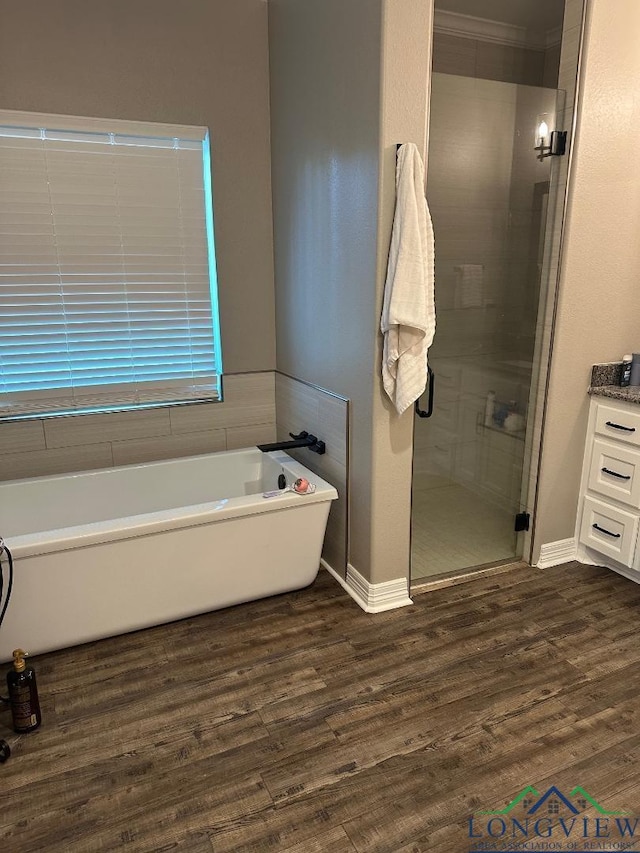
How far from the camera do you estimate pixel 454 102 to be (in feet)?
7.76

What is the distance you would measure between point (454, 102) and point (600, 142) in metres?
0.69

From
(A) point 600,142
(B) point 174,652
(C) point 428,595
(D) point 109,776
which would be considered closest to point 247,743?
(D) point 109,776

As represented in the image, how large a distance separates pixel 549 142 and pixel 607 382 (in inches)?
44.8

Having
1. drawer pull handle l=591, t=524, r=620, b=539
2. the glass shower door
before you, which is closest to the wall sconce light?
the glass shower door

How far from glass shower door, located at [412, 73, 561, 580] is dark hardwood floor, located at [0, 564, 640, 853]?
0.41 metres

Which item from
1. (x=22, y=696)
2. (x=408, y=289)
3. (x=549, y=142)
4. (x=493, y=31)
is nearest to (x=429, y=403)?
(x=408, y=289)

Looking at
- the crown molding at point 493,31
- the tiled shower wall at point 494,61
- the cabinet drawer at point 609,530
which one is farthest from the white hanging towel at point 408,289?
the cabinet drawer at point 609,530

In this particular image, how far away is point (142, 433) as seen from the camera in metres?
3.14

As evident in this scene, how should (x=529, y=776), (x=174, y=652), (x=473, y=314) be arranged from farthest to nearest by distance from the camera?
(x=473, y=314)
(x=174, y=652)
(x=529, y=776)

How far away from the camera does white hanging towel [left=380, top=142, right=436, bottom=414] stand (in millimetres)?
2156

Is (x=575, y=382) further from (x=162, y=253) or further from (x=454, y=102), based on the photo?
(x=162, y=253)

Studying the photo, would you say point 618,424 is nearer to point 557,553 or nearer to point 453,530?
point 557,553

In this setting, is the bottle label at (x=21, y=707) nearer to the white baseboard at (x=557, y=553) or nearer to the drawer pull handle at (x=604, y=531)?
the white baseboard at (x=557, y=553)

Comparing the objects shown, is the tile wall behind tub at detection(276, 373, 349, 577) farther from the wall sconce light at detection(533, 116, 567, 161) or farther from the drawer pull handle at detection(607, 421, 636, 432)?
the wall sconce light at detection(533, 116, 567, 161)
